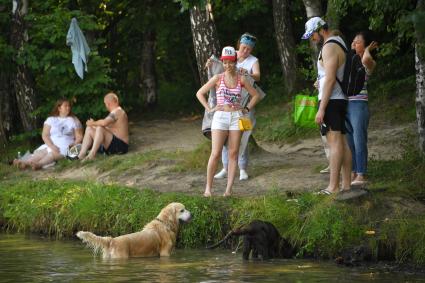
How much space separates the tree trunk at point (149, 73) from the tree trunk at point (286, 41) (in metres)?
4.14

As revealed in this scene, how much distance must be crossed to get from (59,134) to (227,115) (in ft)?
23.0

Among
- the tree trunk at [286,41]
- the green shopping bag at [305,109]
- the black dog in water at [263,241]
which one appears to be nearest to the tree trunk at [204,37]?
the green shopping bag at [305,109]

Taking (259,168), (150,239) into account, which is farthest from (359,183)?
(259,168)

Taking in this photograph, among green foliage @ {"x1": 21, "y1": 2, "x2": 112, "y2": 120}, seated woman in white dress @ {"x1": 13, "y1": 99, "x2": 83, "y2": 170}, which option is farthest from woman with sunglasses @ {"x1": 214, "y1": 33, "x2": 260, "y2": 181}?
green foliage @ {"x1": 21, "y1": 2, "x2": 112, "y2": 120}

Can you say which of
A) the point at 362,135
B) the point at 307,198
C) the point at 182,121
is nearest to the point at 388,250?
the point at 307,198

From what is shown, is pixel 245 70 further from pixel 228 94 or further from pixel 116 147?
pixel 116 147

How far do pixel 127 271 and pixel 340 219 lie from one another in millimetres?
2477

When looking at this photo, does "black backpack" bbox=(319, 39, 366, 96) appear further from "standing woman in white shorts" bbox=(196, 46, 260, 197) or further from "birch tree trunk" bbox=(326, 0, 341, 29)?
"birch tree trunk" bbox=(326, 0, 341, 29)

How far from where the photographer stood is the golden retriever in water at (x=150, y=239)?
12000 mm

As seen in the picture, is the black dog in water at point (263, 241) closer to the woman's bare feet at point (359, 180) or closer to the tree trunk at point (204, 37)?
the woman's bare feet at point (359, 180)

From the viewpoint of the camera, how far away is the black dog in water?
11.6 m

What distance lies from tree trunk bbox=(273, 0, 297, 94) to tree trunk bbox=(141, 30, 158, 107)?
4144 millimetres

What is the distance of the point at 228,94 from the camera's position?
13.9 metres

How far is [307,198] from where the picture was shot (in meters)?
12.6
